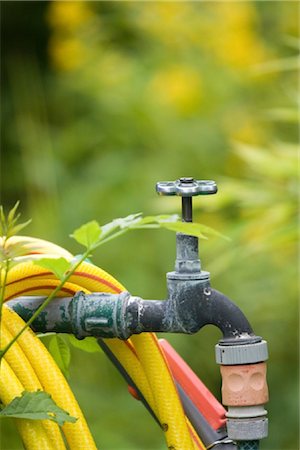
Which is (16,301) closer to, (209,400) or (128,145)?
(209,400)

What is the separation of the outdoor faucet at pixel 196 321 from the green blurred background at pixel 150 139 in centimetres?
156

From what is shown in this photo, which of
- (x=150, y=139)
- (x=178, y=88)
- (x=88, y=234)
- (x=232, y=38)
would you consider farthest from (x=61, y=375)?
(x=232, y=38)

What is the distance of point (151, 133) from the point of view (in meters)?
3.29

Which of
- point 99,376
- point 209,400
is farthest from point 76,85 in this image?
point 209,400

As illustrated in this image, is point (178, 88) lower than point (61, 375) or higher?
higher

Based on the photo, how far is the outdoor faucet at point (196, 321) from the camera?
27.9 inches

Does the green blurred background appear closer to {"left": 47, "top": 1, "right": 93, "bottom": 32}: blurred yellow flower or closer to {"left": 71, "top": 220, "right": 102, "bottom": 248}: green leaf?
{"left": 47, "top": 1, "right": 93, "bottom": 32}: blurred yellow flower

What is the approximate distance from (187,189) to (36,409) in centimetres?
19

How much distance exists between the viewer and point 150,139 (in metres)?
3.29

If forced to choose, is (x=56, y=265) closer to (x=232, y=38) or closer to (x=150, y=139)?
(x=150, y=139)

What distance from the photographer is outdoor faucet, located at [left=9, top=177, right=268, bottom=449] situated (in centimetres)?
71

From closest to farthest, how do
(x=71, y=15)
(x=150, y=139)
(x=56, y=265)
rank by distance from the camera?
(x=56, y=265) < (x=150, y=139) < (x=71, y=15)

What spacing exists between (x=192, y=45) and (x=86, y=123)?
1.57 feet

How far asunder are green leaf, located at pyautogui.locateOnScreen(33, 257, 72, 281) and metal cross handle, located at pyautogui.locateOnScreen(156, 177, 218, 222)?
9 cm
